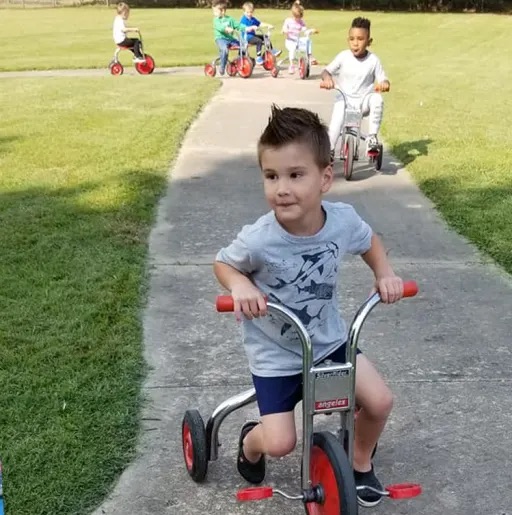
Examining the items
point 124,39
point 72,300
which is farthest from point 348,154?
point 124,39

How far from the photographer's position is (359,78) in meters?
8.26

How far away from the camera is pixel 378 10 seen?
44.2 m

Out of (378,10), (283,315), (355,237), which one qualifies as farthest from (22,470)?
(378,10)

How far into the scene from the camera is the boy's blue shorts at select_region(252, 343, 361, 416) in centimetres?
286

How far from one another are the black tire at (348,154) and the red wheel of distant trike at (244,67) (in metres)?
8.77

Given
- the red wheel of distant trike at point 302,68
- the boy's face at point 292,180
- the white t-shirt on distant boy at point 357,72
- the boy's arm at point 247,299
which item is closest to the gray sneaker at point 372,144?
the white t-shirt on distant boy at point 357,72

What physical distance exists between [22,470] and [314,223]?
144 centimetres

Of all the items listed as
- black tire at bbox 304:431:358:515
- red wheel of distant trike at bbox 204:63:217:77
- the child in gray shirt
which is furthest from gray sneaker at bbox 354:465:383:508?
red wheel of distant trike at bbox 204:63:217:77

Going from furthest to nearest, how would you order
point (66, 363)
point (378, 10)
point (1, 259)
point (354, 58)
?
point (378, 10) < point (354, 58) < point (1, 259) < point (66, 363)

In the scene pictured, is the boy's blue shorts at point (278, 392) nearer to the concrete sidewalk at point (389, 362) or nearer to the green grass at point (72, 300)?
the concrete sidewalk at point (389, 362)

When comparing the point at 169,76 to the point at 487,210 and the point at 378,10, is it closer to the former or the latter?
the point at 487,210

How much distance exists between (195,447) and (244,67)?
46.3 feet

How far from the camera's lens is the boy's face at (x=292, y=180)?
8.84ft

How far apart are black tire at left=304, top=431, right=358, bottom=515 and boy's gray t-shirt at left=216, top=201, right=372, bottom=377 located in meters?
0.29
